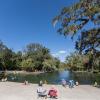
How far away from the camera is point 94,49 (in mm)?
40938

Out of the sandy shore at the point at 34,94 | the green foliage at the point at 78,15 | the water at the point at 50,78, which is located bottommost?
the sandy shore at the point at 34,94

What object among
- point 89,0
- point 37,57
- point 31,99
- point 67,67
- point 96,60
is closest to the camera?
point 31,99

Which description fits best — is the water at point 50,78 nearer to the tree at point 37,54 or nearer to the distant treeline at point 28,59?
the distant treeline at point 28,59

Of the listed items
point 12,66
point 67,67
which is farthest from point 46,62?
point 67,67

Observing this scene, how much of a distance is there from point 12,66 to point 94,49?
8417 cm

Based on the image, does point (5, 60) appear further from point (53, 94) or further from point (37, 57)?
point (53, 94)

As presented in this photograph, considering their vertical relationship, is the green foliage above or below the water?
above

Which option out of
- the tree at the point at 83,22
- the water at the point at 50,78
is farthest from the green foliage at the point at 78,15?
the water at the point at 50,78

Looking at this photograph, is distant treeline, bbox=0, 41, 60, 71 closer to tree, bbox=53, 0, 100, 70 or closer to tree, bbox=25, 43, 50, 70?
tree, bbox=25, 43, 50, 70

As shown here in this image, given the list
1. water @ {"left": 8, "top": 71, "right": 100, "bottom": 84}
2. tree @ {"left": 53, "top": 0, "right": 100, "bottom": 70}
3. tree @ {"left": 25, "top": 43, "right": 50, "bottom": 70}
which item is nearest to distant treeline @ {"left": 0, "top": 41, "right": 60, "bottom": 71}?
tree @ {"left": 25, "top": 43, "right": 50, "bottom": 70}

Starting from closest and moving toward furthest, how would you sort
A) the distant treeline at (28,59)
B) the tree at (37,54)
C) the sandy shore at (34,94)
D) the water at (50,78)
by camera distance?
the sandy shore at (34,94), the water at (50,78), the distant treeline at (28,59), the tree at (37,54)

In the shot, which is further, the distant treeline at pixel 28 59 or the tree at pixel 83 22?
the distant treeline at pixel 28 59

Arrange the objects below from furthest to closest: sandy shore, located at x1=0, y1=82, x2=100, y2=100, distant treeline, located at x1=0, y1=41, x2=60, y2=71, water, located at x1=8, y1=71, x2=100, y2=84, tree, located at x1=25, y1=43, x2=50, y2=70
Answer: tree, located at x1=25, y1=43, x2=50, y2=70 < distant treeline, located at x1=0, y1=41, x2=60, y2=71 < water, located at x1=8, y1=71, x2=100, y2=84 < sandy shore, located at x1=0, y1=82, x2=100, y2=100

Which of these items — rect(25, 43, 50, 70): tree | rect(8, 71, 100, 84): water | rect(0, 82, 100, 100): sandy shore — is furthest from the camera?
rect(25, 43, 50, 70): tree
